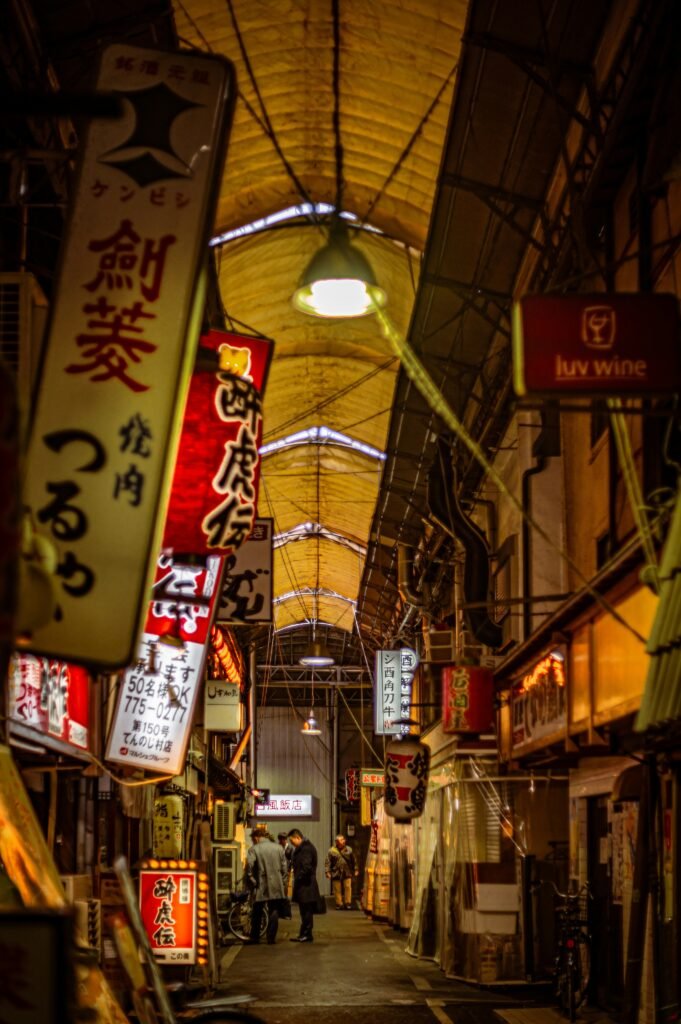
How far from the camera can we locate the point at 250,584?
62.1 feet

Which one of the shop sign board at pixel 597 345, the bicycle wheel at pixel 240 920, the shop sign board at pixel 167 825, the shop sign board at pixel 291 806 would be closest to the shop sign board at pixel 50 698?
the shop sign board at pixel 597 345

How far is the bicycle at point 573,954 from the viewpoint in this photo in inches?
585

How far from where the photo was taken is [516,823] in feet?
64.4

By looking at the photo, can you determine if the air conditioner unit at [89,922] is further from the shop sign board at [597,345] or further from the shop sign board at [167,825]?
the shop sign board at [167,825]

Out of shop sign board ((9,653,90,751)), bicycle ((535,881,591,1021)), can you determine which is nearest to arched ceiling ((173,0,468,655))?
shop sign board ((9,653,90,751))

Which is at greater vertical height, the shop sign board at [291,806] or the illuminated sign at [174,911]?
the illuminated sign at [174,911]

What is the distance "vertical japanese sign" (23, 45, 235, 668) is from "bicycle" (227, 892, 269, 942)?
71.9 feet

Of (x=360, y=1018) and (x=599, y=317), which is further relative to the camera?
(x=360, y=1018)

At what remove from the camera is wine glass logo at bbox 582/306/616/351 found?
8.16 metres

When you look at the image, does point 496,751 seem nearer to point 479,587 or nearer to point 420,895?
point 479,587

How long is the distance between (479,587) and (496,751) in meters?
2.61

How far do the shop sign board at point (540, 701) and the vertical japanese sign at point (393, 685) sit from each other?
15.8 metres

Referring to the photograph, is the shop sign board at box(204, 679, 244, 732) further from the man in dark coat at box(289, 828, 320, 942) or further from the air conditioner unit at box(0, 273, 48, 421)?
the air conditioner unit at box(0, 273, 48, 421)

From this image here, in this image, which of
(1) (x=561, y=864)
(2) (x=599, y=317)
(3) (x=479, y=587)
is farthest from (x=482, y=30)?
(1) (x=561, y=864)
